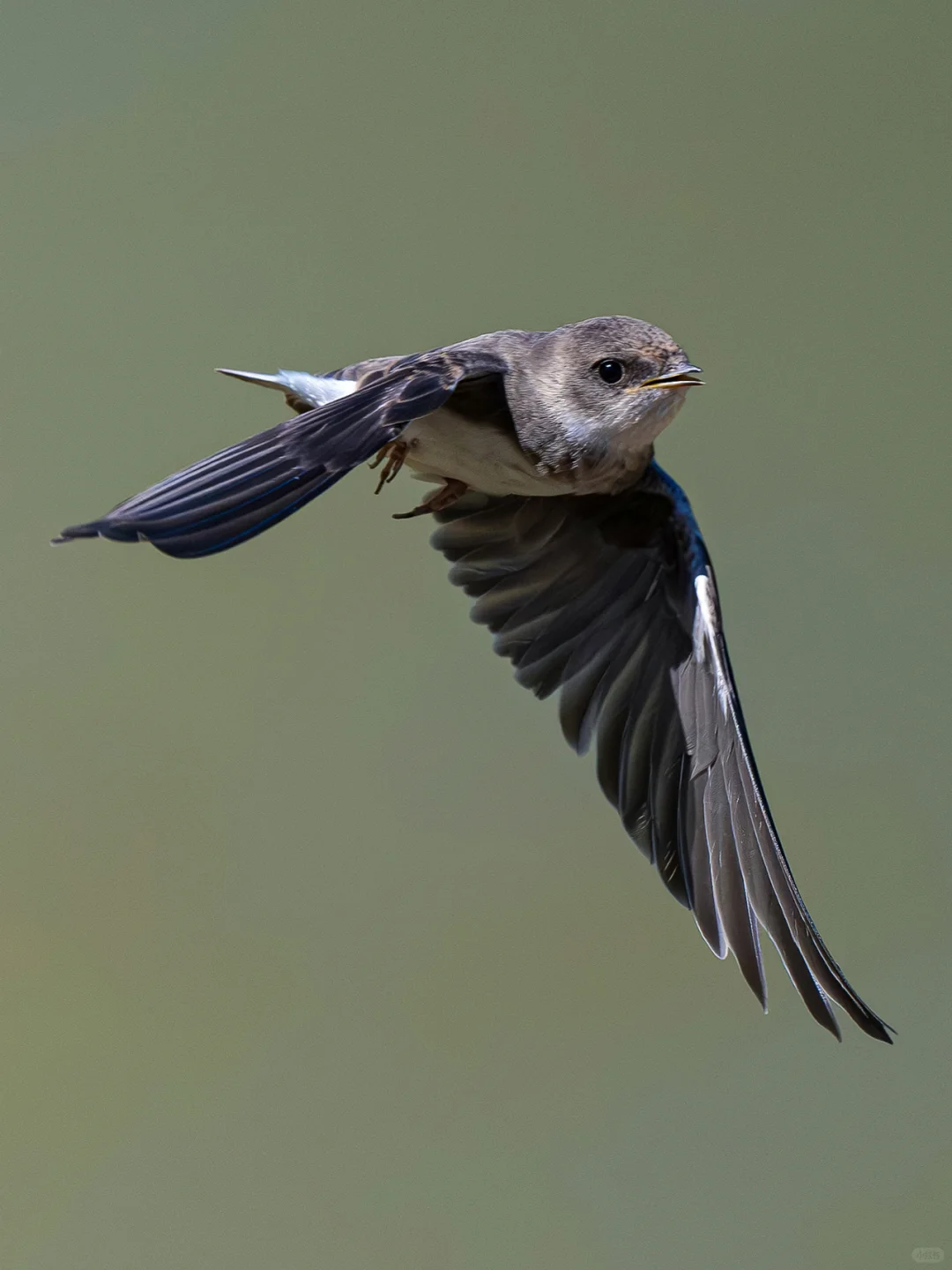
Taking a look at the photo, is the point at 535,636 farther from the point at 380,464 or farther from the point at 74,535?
the point at 74,535

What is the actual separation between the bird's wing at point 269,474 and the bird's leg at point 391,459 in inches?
9.6

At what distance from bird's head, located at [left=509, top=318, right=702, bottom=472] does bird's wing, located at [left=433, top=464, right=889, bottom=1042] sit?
0.24m

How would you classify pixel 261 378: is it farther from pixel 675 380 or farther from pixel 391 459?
pixel 675 380

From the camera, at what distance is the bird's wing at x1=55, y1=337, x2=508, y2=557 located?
4.50 feet

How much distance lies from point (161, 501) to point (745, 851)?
42.5 inches

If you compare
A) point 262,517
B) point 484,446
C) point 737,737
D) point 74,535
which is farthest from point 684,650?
point 74,535

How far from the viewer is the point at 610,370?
2045 millimetres

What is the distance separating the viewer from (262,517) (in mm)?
1445

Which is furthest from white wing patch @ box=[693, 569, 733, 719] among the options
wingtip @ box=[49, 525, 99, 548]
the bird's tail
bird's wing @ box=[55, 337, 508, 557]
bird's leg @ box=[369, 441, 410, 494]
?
wingtip @ box=[49, 525, 99, 548]

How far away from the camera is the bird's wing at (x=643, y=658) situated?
2.19 metres

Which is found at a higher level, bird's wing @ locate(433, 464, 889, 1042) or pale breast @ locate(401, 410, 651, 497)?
pale breast @ locate(401, 410, 651, 497)

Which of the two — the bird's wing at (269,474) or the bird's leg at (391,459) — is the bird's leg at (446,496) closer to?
the bird's leg at (391,459)

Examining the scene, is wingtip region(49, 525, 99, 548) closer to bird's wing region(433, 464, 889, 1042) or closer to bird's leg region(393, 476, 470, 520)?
bird's leg region(393, 476, 470, 520)

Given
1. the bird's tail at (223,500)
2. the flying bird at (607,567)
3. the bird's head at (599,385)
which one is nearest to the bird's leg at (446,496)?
the flying bird at (607,567)
